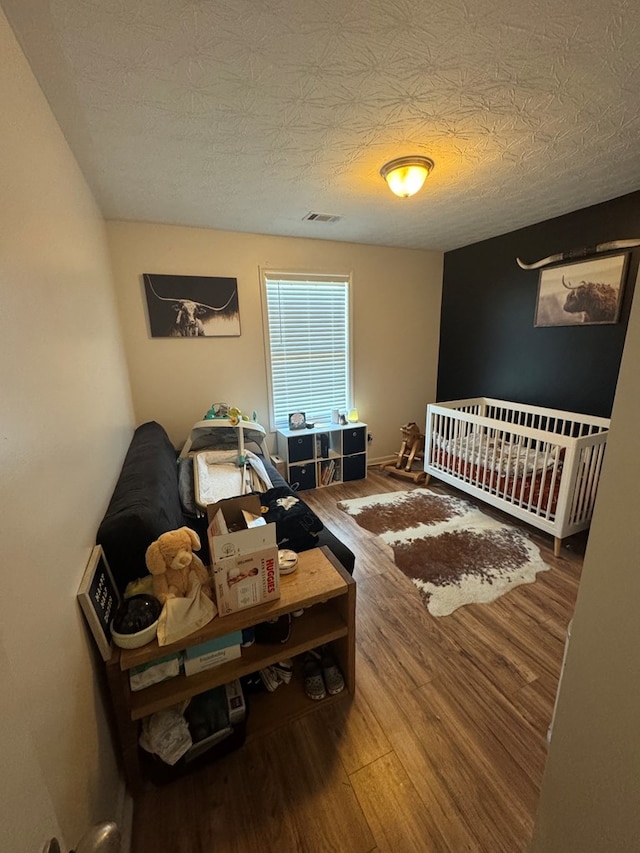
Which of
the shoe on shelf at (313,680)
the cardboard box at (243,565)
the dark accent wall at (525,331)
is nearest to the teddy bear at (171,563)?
the cardboard box at (243,565)

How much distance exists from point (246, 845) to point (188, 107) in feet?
8.79

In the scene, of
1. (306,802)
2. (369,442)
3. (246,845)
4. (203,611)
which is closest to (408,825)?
(306,802)

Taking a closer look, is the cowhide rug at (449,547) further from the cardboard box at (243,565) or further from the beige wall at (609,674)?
the beige wall at (609,674)

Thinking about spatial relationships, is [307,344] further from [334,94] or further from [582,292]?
[582,292]

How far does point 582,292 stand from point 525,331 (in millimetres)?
551

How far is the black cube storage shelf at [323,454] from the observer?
3.45m

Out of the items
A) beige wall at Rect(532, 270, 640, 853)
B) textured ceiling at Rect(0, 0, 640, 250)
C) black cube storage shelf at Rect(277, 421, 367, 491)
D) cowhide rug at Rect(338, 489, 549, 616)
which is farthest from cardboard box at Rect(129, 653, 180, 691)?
black cube storage shelf at Rect(277, 421, 367, 491)

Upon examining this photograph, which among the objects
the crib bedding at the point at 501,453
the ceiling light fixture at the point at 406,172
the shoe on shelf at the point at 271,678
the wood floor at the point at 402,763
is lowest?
the wood floor at the point at 402,763

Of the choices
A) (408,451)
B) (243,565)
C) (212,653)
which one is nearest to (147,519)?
(243,565)

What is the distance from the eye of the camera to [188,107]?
1409mm

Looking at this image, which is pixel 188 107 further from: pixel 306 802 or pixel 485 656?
pixel 485 656

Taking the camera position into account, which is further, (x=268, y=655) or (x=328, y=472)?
(x=328, y=472)

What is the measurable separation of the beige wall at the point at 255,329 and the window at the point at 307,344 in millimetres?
Result: 108

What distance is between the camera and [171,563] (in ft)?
3.65
